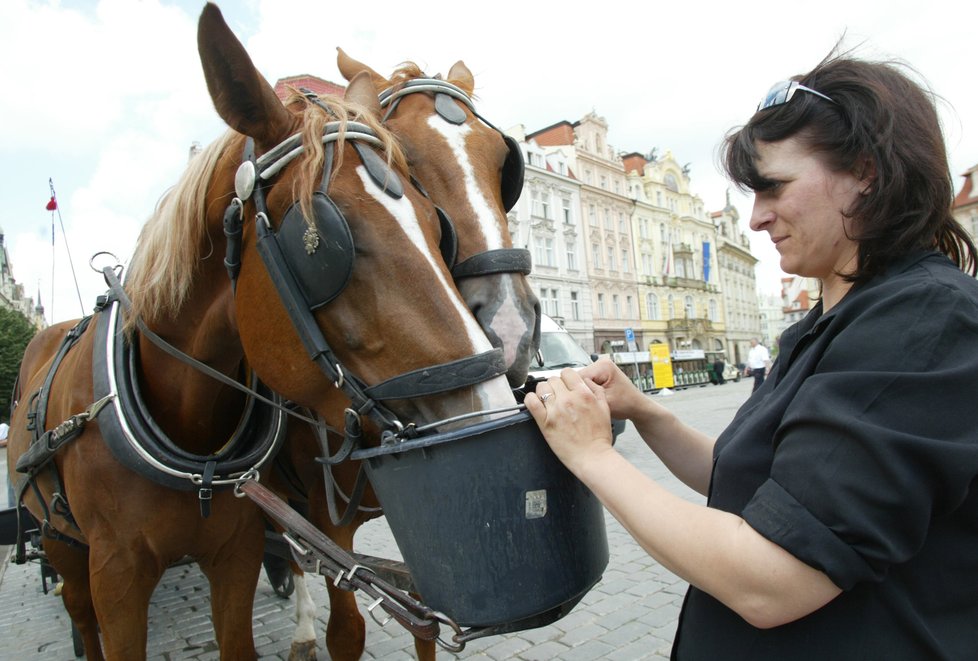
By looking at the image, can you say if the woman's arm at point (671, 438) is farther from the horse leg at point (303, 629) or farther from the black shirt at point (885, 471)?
the horse leg at point (303, 629)

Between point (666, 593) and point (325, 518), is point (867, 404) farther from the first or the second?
point (666, 593)

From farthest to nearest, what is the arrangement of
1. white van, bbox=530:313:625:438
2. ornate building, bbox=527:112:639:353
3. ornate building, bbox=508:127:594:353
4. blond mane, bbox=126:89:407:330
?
ornate building, bbox=527:112:639:353 → ornate building, bbox=508:127:594:353 → white van, bbox=530:313:625:438 → blond mane, bbox=126:89:407:330

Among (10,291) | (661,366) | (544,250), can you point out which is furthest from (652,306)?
(10,291)

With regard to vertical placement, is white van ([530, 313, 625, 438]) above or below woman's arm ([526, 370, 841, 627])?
above

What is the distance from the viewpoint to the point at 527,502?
1.22 metres

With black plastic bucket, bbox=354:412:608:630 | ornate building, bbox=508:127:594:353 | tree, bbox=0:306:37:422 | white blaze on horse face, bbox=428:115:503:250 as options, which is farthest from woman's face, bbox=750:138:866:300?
tree, bbox=0:306:37:422

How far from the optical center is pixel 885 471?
2.81 ft

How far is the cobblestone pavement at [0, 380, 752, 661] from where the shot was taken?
11.0 ft

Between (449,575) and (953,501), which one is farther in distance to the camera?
(449,575)

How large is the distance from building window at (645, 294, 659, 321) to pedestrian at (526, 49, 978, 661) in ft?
147

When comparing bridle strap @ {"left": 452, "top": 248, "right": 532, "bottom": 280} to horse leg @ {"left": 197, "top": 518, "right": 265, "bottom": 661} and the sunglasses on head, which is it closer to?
the sunglasses on head

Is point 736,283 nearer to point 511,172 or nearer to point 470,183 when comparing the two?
point 511,172

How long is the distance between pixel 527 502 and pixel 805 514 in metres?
0.50

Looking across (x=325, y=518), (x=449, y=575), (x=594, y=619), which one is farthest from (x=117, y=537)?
(x=594, y=619)
